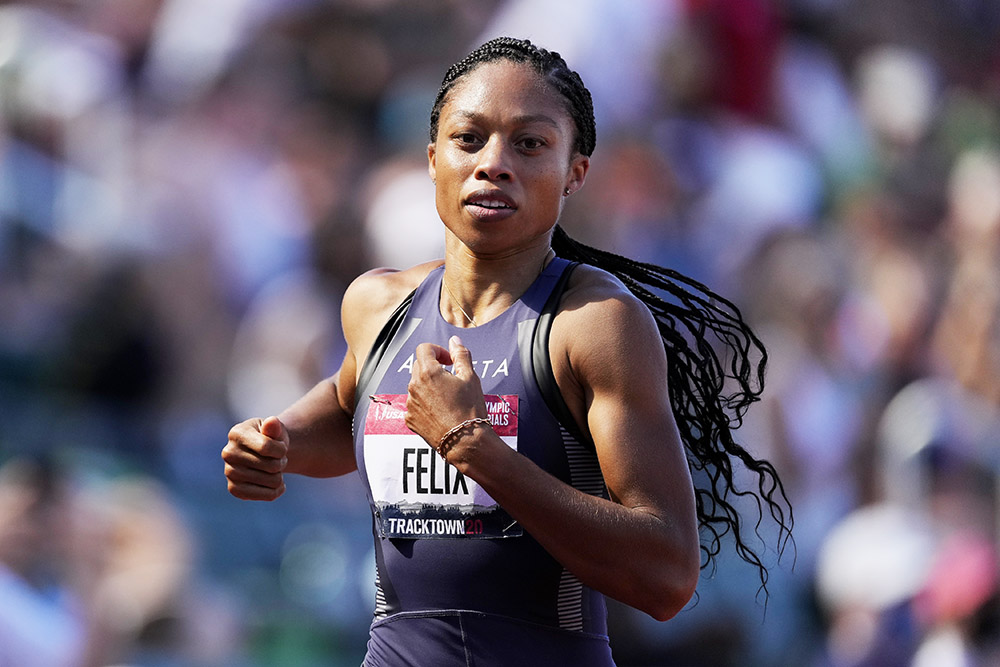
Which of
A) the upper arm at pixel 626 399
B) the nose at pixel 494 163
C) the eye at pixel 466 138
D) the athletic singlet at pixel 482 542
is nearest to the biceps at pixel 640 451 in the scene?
the upper arm at pixel 626 399

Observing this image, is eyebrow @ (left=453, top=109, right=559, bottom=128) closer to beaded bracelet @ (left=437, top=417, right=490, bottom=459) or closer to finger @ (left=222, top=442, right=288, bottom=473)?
beaded bracelet @ (left=437, top=417, right=490, bottom=459)

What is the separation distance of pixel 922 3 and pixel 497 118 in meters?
8.52

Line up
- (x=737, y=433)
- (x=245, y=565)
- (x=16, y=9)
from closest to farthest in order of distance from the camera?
(x=245, y=565), (x=737, y=433), (x=16, y=9)

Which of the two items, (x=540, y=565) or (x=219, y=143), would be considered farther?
(x=219, y=143)

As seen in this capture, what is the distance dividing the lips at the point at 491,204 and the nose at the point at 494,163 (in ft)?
0.10

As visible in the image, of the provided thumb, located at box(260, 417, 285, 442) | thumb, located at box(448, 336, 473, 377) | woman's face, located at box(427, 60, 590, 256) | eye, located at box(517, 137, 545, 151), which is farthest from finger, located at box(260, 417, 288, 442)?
eye, located at box(517, 137, 545, 151)

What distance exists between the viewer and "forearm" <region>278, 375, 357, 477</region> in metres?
3.02

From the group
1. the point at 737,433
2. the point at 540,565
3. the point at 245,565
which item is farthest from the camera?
the point at 737,433

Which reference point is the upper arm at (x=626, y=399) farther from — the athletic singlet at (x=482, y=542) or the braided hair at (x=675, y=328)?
the braided hair at (x=675, y=328)

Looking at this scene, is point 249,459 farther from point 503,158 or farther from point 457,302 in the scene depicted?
point 503,158

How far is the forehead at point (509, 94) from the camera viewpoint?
2668mm

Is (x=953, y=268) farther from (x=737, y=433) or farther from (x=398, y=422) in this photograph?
(x=398, y=422)

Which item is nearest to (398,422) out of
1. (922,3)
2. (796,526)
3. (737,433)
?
(737,433)

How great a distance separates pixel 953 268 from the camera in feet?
28.0
